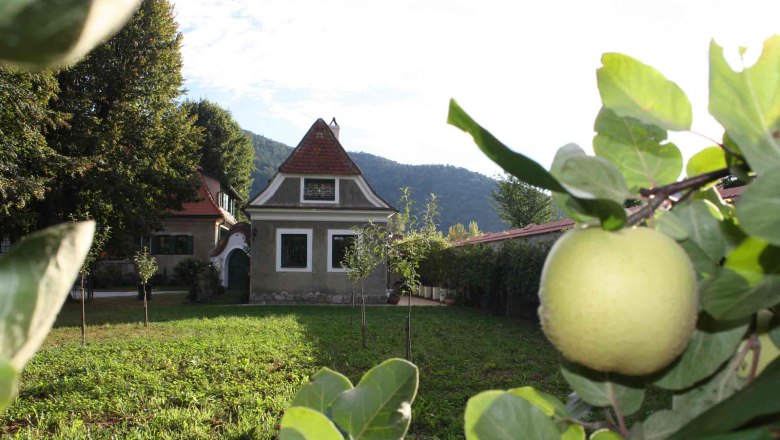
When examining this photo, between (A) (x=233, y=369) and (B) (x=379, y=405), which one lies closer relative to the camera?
(B) (x=379, y=405)

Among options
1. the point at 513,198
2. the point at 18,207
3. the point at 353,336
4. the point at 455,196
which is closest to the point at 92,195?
the point at 18,207

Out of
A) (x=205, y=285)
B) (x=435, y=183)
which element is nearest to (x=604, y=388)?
(x=205, y=285)

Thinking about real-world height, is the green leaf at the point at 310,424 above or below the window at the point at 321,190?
below

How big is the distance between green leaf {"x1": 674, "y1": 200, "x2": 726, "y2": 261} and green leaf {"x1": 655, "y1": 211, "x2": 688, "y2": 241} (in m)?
0.02

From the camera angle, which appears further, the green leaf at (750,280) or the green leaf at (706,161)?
the green leaf at (706,161)

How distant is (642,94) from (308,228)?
17081mm

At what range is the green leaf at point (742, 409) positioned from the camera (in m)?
0.31

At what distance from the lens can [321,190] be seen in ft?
57.8

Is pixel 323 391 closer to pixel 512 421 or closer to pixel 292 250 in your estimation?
pixel 512 421

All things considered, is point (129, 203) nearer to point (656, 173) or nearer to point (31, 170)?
point (31, 170)

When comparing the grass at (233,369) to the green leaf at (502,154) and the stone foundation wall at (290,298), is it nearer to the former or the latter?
the stone foundation wall at (290,298)

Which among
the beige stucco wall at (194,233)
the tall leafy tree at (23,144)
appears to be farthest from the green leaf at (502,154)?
the beige stucco wall at (194,233)

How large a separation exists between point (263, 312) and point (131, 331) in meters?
3.67

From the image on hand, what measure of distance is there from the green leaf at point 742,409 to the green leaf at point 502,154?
17cm
